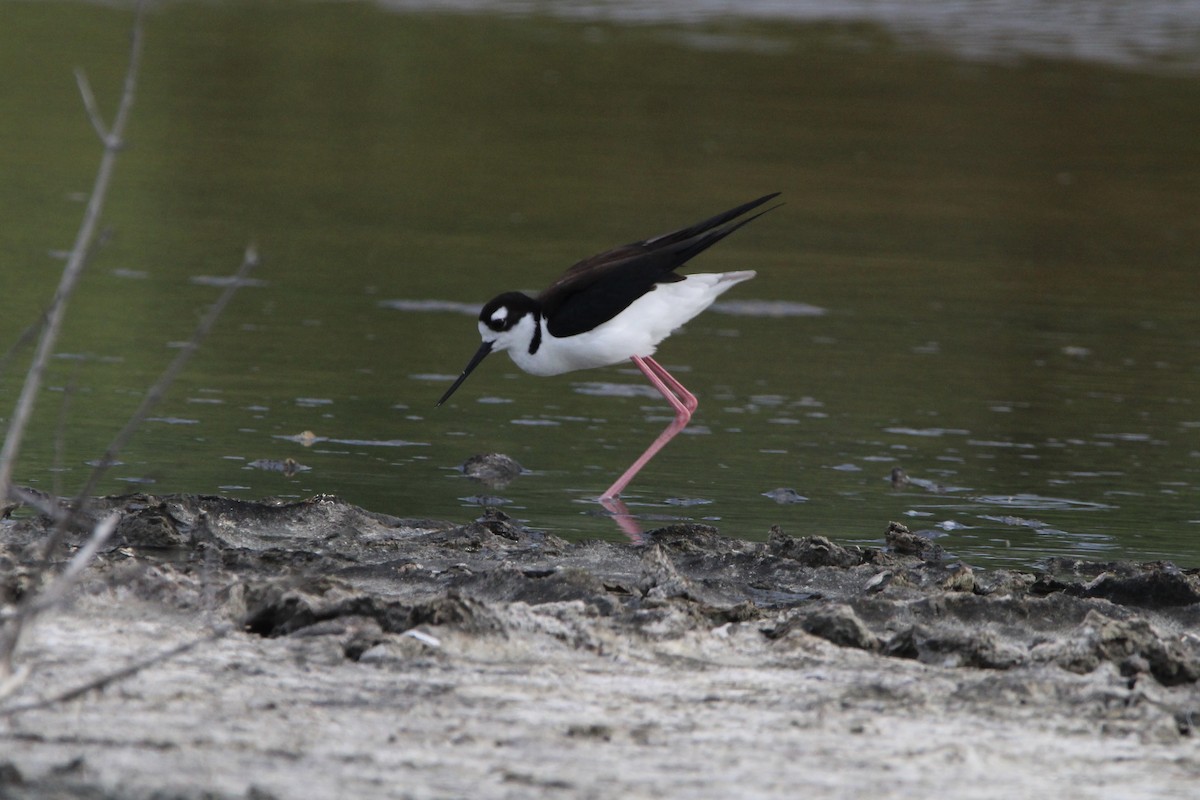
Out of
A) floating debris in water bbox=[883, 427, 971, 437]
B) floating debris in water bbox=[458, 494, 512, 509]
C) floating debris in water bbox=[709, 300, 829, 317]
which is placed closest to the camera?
floating debris in water bbox=[458, 494, 512, 509]

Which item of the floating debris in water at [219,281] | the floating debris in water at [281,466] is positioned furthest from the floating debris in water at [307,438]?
the floating debris in water at [219,281]

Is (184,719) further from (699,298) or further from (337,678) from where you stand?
(699,298)

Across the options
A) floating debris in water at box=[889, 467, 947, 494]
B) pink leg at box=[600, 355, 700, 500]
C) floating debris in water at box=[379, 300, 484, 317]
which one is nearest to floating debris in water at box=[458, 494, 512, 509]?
pink leg at box=[600, 355, 700, 500]

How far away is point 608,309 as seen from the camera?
7.99 meters

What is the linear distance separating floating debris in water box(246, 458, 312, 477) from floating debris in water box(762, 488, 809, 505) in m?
1.86

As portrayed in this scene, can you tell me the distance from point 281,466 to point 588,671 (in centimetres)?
324

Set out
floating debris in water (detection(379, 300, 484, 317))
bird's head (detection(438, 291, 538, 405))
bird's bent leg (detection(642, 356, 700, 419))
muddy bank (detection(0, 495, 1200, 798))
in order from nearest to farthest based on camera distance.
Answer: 1. muddy bank (detection(0, 495, 1200, 798))
2. bird's head (detection(438, 291, 538, 405))
3. bird's bent leg (detection(642, 356, 700, 419))
4. floating debris in water (detection(379, 300, 484, 317))

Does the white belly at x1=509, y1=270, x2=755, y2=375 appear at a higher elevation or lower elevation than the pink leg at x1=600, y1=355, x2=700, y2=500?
higher

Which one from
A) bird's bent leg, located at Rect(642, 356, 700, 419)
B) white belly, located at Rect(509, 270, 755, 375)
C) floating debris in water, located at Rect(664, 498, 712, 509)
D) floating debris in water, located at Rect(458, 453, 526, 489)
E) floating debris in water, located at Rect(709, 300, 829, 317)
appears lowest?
A: floating debris in water, located at Rect(664, 498, 712, 509)

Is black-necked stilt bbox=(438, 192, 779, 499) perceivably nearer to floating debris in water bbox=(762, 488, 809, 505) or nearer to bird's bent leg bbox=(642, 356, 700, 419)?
bird's bent leg bbox=(642, 356, 700, 419)

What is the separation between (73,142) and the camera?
1712 cm

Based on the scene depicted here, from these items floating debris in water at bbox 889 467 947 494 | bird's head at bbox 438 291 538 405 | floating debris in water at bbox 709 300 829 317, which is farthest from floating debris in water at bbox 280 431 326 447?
floating debris in water at bbox 709 300 829 317

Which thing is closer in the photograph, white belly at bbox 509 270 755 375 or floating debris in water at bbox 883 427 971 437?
white belly at bbox 509 270 755 375

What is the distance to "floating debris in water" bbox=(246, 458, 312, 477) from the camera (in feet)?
25.5
